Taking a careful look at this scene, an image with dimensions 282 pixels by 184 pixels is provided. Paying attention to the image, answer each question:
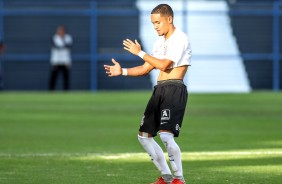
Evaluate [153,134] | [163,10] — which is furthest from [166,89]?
[163,10]

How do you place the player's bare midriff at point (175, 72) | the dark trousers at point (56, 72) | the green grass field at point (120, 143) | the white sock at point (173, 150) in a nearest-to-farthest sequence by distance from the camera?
1. the white sock at point (173, 150)
2. the player's bare midriff at point (175, 72)
3. the green grass field at point (120, 143)
4. the dark trousers at point (56, 72)

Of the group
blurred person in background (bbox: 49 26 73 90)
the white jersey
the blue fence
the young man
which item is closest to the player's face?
the young man

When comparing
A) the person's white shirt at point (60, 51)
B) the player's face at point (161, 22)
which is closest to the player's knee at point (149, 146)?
the player's face at point (161, 22)

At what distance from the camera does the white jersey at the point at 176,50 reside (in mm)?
11227

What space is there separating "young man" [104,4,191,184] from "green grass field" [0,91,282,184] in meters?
0.98

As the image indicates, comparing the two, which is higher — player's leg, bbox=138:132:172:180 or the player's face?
the player's face

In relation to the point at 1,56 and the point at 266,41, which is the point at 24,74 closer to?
the point at 1,56

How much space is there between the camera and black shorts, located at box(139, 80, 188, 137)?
36.6ft

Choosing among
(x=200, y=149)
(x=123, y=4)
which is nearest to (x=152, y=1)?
(x=123, y=4)

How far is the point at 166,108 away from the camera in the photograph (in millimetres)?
11195

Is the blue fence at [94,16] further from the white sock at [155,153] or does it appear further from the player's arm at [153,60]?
the player's arm at [153,60]

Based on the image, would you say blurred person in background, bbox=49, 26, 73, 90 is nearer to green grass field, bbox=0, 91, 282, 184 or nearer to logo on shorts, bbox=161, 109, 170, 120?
green grass field, bbox=0, 91, 282, 184

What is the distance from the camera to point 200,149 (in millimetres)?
16984

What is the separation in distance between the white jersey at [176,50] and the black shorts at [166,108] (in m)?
0.23
